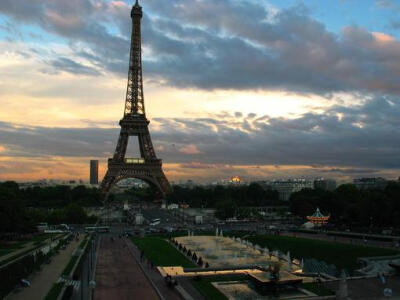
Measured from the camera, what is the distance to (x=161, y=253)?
4334cm

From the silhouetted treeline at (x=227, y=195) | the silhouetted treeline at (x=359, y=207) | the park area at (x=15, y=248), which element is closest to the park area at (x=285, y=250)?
Answer: the park area at (x=15, y=248)

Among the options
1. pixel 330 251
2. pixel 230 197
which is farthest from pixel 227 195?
pixel 330 251

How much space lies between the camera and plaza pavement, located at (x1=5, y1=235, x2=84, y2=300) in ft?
82.0

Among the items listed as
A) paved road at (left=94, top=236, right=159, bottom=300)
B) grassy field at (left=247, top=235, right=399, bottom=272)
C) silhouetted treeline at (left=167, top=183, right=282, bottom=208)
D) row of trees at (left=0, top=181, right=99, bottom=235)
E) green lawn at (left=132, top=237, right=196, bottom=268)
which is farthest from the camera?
silhouetted treeline at (left=167, top=183, right=282, bottom=208)

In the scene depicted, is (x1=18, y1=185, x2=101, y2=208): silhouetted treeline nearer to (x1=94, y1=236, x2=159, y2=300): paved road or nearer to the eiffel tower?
the eiffel tower

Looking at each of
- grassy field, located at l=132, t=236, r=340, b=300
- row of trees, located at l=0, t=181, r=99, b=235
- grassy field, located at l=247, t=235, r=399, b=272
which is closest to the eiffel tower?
row of trees, located at l=0, t=181, r=99, b=235

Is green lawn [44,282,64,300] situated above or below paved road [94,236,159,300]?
above

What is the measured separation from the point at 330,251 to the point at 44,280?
2636 centimetres

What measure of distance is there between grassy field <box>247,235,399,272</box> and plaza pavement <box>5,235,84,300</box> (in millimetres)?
21008

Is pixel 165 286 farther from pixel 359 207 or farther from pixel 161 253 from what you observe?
pixel 359 207

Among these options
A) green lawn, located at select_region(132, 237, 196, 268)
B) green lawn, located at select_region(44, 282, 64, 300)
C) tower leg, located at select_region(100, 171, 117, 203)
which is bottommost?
green lawn, located at select_region(132, 237, 196, 268)

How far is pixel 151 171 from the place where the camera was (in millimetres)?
Answer: 111625

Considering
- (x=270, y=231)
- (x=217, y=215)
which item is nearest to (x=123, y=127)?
(x=217, y=215)

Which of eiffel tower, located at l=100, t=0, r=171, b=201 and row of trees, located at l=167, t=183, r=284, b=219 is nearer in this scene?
eiffel tower, located at l=100, t=0, r=171, b=201
